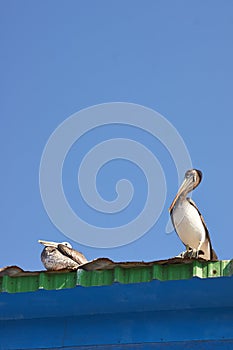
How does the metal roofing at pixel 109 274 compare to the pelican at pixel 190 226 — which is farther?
the pelican at pixel 190 226

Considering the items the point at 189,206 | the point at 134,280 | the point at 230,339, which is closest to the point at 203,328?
the point at 230,339

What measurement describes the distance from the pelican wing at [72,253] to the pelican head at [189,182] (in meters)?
1.06

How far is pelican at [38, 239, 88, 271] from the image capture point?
8461 millimetres

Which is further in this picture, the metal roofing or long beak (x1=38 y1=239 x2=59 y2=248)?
long beak (x1=38 y1=239 x2=59 y2=248)

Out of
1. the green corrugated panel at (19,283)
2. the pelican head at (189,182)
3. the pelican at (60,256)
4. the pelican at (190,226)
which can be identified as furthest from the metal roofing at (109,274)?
the pelican head at (189,182)

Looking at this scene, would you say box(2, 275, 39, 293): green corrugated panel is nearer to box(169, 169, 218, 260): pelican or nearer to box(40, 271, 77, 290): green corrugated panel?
box(40, 271, 77, 290): green corrugated panel

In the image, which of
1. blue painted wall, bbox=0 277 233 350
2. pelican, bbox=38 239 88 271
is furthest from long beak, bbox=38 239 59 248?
blue painted wall, bbox=0 277 233 350

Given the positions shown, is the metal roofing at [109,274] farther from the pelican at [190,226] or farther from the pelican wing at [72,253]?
the pelican wing at [72,253]

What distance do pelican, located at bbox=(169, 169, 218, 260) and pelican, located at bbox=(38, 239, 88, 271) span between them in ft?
3.43

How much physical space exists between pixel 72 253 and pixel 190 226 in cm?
145

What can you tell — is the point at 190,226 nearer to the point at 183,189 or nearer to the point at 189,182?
the point at 183,189

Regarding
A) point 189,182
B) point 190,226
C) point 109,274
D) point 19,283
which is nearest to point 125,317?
point 109,274

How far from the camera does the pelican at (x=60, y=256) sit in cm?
846

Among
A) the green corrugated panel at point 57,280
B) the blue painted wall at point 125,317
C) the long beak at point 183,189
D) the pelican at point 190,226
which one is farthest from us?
the long beak at point 183,189
